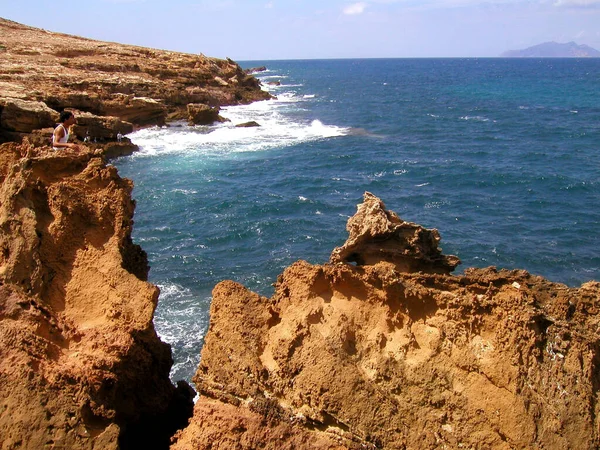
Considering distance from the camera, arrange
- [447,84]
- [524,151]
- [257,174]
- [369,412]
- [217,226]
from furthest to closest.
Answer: [447,84], [524,151], [257,174], [217,226], [369,412]

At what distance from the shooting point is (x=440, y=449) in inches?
295

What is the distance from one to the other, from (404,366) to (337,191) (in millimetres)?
30651

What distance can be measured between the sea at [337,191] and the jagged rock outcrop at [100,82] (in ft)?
15.5

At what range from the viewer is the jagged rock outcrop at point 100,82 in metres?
41.2

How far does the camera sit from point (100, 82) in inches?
2163

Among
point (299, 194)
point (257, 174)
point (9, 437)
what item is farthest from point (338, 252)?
point (257, 174)

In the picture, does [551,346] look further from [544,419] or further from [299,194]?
[299,194]

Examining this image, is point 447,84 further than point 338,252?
Yes

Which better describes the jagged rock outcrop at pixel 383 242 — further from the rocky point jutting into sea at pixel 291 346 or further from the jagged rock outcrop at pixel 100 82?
the jagged rock outcrop at pixel 100 82

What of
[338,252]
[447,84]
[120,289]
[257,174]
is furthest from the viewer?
[447,84]

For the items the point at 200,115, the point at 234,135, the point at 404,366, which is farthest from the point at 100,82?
the point at 404,366

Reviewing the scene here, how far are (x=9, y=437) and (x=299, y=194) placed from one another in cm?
3136

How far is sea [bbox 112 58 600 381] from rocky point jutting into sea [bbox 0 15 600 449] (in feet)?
24.8

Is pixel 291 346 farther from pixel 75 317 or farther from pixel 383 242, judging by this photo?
pixel 75 317
